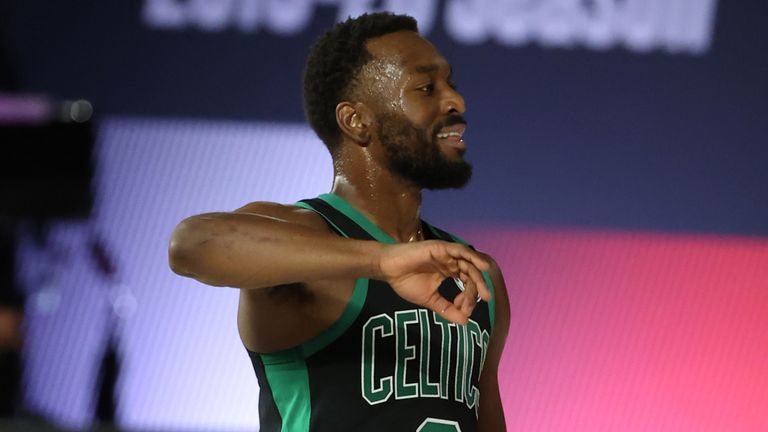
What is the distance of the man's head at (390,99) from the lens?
195 centimetres

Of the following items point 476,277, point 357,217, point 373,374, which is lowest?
point 373,374

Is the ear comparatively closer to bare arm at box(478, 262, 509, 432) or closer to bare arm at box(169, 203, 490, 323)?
bare arm at box(478, 262, 509, 432)

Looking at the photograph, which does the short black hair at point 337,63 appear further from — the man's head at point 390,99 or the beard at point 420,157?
the beard at point 420,157

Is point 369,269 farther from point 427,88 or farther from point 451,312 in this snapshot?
point 427,88

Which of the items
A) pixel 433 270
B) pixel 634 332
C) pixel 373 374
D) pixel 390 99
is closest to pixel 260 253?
pixel 433 270

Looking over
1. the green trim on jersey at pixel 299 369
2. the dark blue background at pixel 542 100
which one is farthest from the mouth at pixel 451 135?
the dark blue background at pixel 542 100

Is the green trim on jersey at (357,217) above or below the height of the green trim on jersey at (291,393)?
above

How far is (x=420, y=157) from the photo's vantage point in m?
1.94

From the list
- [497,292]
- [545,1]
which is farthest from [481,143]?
[497,292]

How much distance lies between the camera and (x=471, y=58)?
137 inches

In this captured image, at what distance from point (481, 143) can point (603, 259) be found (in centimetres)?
52

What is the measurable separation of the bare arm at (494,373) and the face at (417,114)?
0.77 feet

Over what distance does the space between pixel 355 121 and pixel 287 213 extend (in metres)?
0.29

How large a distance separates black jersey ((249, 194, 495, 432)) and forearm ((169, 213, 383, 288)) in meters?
0.27
